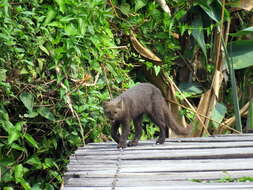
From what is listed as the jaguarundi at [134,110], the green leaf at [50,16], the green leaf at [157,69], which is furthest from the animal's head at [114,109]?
the green leaf at [157,69]

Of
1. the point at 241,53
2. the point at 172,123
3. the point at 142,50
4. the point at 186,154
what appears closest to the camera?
the point at 186,154

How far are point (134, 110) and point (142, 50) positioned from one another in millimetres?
1633

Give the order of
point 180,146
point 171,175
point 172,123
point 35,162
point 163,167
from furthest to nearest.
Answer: point 172,123
point 180,146
point 35,162
point 163,167
point 171,175

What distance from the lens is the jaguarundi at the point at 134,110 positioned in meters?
5.34

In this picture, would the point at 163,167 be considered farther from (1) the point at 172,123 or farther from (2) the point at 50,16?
(1) the point at 172,123

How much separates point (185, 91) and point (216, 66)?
0.58m

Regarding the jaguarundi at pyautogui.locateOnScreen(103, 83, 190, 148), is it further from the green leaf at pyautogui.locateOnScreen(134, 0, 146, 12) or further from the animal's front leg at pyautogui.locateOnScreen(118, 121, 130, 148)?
the green leaf at pyautogui.locateOnScreen(134, 0, 146, 12)

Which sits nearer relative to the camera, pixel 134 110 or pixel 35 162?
pixel 35 162

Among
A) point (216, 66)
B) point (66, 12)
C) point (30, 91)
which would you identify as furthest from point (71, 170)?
point (216, 66)

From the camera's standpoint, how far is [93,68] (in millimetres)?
5500

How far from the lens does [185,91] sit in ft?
25.2

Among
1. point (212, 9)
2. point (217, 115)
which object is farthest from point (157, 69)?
point (212, 9)

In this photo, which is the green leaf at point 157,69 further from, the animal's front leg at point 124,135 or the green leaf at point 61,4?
the green leaf at point 61,4

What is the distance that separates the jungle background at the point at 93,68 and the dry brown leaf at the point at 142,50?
14 millimetres
